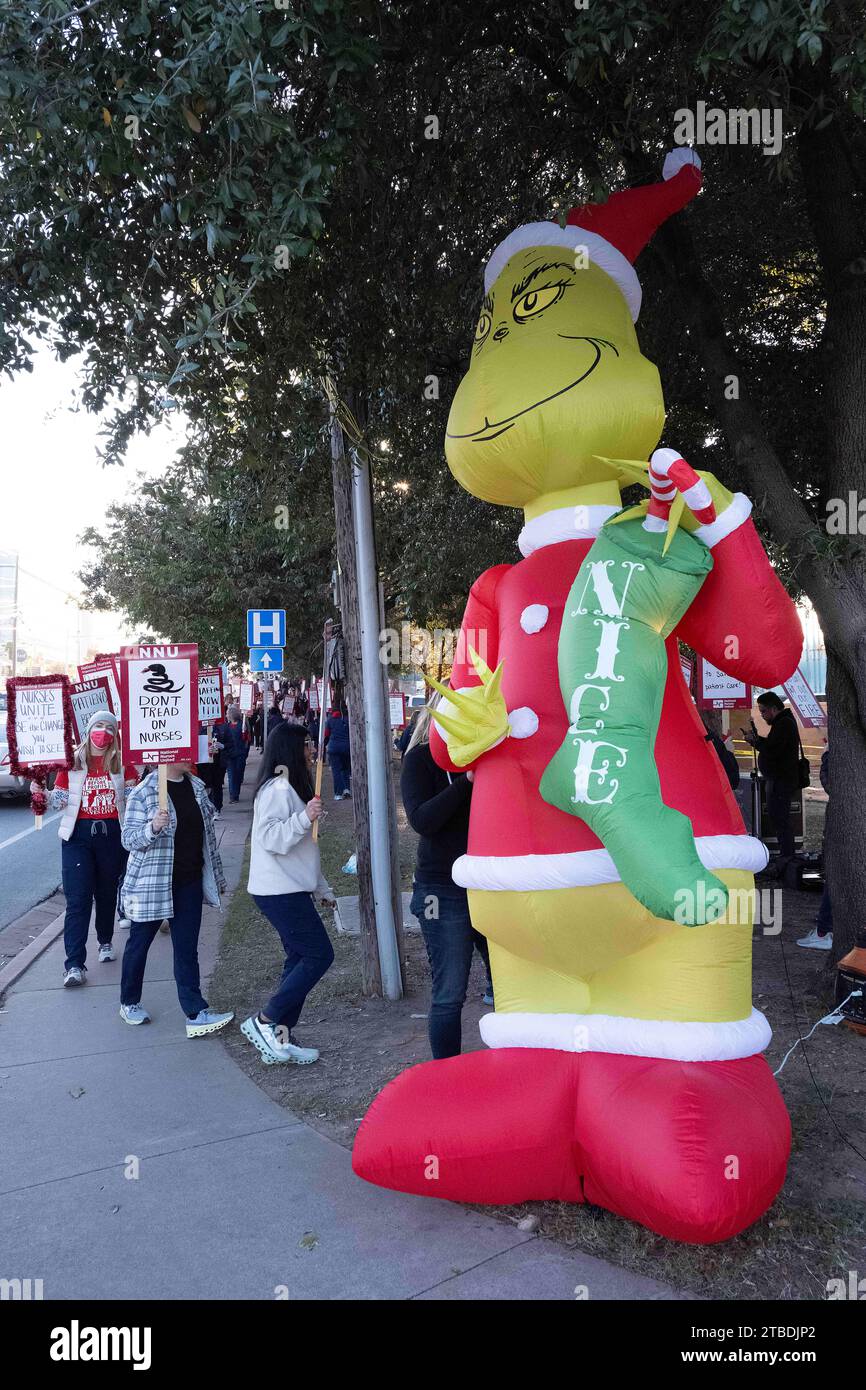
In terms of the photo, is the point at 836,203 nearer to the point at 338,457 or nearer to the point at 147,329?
the point at 338,457

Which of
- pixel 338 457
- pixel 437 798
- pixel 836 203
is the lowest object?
pixel 437 798

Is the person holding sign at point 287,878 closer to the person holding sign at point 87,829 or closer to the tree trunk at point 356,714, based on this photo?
the tree trunk at point 356,714

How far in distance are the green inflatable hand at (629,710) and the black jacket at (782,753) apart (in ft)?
25.0

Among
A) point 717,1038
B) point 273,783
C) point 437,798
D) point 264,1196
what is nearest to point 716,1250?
point 717,1038

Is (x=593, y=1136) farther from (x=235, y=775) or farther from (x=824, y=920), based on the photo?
(x=235, y=775)

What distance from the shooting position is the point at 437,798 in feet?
14.4

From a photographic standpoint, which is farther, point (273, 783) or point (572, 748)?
point (273, 783)

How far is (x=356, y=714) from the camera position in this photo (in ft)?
21.4

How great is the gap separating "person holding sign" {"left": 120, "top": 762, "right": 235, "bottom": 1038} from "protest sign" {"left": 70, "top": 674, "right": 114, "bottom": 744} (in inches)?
66.0

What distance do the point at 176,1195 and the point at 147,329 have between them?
160 inches

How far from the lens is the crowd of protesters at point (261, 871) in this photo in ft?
14.7

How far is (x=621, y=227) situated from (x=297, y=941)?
3682mm
